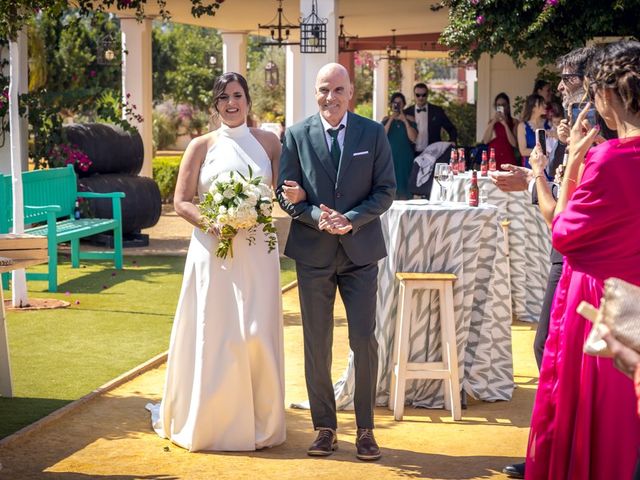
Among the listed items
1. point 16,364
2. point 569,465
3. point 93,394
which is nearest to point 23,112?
point 16,364

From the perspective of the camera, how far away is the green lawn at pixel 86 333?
7.34m

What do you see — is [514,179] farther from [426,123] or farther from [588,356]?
[426,123]

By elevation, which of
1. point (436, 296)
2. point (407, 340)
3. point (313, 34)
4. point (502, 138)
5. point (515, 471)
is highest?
point (313, 34)

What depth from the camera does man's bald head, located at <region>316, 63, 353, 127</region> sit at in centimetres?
595

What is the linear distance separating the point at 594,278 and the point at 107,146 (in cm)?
1134

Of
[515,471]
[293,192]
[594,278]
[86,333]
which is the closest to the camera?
[594,278]

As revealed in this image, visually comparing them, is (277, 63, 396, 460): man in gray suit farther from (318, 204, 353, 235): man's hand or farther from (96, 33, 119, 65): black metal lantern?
(96, 33, 119, 65): black metal lantern

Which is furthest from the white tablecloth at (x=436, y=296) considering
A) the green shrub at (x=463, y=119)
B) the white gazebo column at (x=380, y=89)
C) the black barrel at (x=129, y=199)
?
the white gazebo column at (x=380, y=89)

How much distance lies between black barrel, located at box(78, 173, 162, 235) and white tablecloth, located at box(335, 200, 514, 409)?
7.72m

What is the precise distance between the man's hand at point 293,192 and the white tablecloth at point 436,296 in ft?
3.92

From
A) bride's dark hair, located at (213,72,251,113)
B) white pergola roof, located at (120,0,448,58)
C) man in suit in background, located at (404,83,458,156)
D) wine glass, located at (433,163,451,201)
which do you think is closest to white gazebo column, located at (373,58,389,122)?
white pergola roof, located at (120,0,448,58)

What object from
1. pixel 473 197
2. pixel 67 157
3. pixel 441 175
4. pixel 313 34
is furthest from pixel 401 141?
pixel 473 197

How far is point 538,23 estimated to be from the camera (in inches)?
483

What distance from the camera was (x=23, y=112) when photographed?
13.5m
